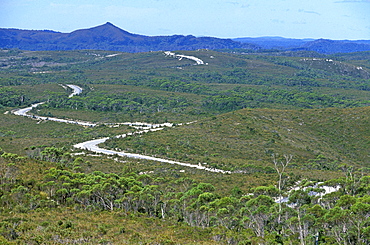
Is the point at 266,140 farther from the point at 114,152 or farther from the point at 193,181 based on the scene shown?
the point at 193,181

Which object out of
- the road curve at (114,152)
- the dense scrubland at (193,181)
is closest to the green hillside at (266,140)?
the dense scrubland at (193,181)

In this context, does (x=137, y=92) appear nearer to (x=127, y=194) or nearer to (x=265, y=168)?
(x=265, y=168)

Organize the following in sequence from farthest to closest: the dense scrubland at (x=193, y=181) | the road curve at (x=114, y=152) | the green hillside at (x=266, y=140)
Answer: the green hillside at (x=266, y=140), the road curve at (x=114, y=152), the dense scrubland at (x=193, y=181)

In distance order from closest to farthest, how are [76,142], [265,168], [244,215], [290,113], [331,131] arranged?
[244,215]
[265,168]
[76,142]
[331,131]
[290,113]

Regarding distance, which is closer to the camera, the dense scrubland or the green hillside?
the dense scrubland

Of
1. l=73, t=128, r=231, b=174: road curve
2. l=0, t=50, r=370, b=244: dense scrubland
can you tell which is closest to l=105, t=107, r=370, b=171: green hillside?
l=0, t=50, r=370, b=244: dense scrubland

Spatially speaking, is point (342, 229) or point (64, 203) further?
point (64, 203)

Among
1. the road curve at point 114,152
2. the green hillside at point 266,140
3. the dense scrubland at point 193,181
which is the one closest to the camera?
the dense scrubland at point 193,181

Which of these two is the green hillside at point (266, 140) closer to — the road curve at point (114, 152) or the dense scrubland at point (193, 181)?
the dense scrubland at point (193, 181)

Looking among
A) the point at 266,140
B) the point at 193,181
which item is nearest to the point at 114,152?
the point at 193,181

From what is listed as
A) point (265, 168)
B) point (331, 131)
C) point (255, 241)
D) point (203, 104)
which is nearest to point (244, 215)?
point (255, 241)

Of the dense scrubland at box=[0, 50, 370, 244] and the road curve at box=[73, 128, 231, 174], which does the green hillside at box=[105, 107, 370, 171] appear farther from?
the road curve at box=[73, 128, 231, 174]
